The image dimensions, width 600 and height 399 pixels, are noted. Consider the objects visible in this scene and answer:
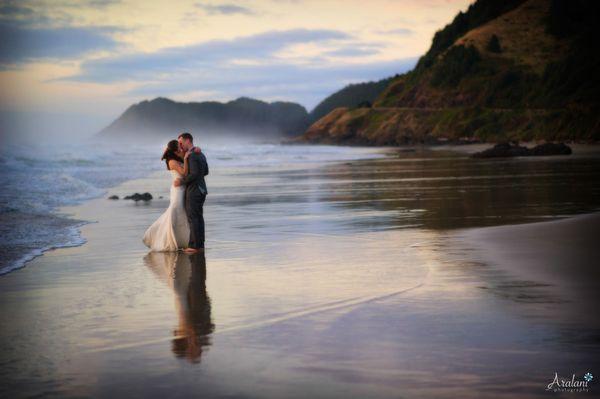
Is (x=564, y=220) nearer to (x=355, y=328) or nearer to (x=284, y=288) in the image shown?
(x=284, y=288)

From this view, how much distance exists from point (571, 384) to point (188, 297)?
179 inches

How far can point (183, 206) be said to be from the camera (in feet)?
44.7

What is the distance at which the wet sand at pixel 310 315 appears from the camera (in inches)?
222

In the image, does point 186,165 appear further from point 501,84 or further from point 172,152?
point 501,84

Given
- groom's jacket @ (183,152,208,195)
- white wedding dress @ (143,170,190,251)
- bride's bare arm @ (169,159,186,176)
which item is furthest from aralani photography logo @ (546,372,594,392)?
bride's bare arm @ (169,159,186,176)

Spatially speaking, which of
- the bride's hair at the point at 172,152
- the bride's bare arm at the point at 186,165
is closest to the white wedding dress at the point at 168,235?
the bride's bare arm at the point at 186,165

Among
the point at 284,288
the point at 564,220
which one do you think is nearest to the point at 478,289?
the point at 284,288

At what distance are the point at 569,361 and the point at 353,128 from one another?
7500 inches

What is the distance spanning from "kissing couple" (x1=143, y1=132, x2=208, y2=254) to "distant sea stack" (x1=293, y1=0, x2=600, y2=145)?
94831 millimetres

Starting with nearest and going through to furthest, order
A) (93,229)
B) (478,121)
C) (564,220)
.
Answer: (564,220) < (93,229) < (478,121)

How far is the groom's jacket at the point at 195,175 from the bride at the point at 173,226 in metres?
0.10

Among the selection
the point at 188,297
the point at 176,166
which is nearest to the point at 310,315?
the point at 188,297

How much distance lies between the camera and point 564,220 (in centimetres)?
1503

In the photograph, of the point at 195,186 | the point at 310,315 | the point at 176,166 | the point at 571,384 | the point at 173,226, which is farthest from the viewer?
the point at 176,166
